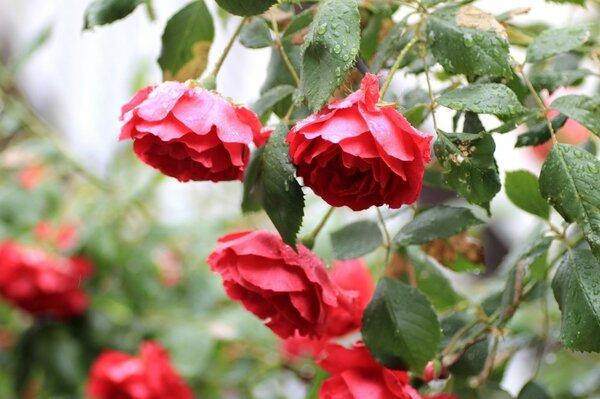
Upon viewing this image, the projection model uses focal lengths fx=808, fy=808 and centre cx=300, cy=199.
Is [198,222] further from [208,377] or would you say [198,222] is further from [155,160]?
[155,160]

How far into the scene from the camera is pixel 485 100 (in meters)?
0.40

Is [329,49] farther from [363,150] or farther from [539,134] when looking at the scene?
[539,134]

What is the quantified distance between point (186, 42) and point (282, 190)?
178 millimetres

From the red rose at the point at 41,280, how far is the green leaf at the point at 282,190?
30.7 inches

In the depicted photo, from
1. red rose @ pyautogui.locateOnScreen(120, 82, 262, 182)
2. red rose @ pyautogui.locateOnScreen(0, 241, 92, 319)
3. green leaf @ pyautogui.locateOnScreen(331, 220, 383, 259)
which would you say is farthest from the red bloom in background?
red rose @ pyautogui.locateOnScreen(0, 241, 92, 319)

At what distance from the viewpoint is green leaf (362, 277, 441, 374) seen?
0.46 meters

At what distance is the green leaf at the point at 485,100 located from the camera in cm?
40

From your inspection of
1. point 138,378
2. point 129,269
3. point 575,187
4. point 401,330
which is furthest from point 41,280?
point 575,187

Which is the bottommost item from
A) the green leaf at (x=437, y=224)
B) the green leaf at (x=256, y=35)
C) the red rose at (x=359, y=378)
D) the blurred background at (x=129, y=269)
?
the blurred background at (x=129, y=269)

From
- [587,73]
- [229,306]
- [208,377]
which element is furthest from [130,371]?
[587,73]

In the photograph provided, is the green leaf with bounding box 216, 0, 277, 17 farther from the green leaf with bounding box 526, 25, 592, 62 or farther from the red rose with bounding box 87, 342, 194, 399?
the red rose with bounding box 87, 342, 194, 399

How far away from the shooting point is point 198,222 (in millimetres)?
1310

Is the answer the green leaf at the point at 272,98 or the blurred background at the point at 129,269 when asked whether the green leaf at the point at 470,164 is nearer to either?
the green leaf at the point at 272,98

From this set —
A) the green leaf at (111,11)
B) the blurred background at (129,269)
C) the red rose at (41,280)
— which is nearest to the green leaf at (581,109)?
the green leaf at (111,11)
